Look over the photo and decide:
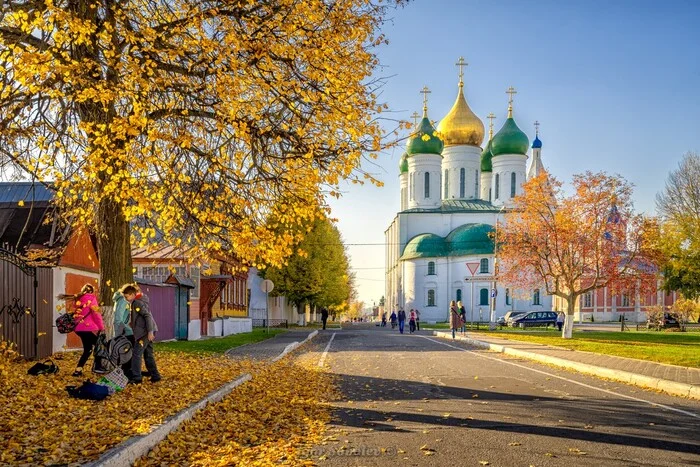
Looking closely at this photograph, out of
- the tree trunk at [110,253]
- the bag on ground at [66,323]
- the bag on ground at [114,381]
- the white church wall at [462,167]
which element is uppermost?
the white church wall at [462,167]

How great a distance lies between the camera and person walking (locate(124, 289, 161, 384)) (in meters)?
11.4

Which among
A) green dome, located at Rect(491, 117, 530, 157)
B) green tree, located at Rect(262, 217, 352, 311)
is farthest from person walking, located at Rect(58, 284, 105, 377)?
green dome, located at Rect(491, 117, 530, 157)

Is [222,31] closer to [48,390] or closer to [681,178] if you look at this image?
[48,390]

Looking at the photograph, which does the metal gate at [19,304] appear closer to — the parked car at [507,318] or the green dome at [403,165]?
the parked car at [507,318]

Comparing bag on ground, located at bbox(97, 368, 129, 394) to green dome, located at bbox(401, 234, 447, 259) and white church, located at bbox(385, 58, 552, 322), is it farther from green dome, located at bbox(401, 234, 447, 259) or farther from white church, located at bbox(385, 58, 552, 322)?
green dome, located at bbox(401, 234, 447, 259)

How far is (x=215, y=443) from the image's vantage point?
786 centimetres

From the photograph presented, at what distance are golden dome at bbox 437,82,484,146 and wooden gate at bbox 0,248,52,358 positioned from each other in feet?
210

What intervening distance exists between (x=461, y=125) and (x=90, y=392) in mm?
70674

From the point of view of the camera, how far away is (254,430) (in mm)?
8602

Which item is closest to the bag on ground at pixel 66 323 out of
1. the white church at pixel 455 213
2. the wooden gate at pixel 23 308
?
the wooden gate at pixel 23 308

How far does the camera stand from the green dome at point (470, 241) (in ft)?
243

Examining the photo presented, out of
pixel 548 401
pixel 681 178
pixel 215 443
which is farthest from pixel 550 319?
pixel 215 443

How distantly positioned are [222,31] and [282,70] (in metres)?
1.18

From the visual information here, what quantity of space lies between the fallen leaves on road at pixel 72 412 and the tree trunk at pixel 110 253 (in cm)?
143
